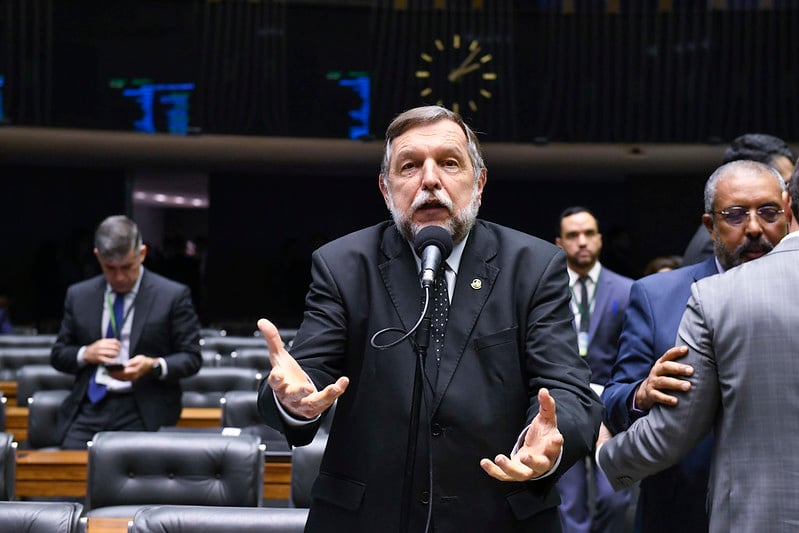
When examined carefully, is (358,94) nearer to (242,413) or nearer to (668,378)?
(242,413)

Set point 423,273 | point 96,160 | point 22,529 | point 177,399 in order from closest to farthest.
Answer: point 423,273 < point 22,529 < point 177,399 < point 96,160

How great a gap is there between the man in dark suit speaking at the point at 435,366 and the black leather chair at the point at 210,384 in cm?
443

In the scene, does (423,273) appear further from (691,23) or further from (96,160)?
(96,160)

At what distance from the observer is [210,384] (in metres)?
6.52

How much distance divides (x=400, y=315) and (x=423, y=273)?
20cm

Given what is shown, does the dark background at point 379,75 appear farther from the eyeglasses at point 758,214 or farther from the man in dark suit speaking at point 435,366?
the man in dark suit speaking at point 435,366

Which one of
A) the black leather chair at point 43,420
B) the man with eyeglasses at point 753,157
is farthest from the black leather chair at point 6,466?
the man with eyeglasses at point 753,157

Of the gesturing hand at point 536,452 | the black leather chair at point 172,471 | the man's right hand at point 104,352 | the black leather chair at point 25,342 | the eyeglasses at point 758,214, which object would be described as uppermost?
the eyeglasses at point 758,214

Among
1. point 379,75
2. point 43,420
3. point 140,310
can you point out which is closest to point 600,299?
point 140,310

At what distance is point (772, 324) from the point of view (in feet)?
6.23

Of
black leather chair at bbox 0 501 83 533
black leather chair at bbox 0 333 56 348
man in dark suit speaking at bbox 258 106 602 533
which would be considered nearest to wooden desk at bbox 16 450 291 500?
black leather chair at bbox 0 501 83 533

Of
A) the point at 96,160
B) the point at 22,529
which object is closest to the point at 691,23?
the point at 96,160

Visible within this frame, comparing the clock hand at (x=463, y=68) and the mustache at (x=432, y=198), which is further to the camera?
the clock hand at (x=463, y=68)

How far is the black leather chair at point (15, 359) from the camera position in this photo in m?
7.73
